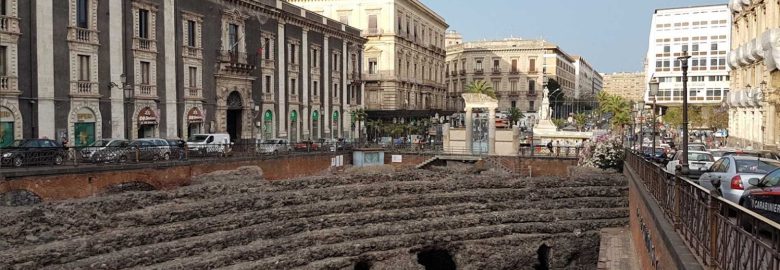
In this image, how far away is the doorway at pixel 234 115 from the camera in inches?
1813

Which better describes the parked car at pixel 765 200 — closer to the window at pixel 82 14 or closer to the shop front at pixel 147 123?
the window at pixel 82 14

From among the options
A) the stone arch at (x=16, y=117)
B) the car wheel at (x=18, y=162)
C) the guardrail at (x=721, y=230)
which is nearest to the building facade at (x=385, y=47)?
the stone arch at (x=16, y=117)

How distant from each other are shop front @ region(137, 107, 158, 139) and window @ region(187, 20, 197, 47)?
5.67 meters

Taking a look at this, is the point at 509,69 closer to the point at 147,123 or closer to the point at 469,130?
the point at 469,130

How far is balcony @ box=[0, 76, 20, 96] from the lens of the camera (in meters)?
28.9

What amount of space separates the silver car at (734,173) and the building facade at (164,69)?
26.1 m

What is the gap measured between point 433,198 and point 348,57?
133 feet

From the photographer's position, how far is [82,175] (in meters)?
24.7

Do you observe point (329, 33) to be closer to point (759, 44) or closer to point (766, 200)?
point (759, 44)

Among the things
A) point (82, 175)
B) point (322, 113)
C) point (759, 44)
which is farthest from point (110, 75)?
point (759, 44)

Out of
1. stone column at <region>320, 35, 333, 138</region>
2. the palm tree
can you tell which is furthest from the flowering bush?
the palm tree

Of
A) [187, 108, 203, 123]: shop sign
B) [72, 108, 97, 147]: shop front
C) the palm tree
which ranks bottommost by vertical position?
[72, 108, 97, 147]: shop front

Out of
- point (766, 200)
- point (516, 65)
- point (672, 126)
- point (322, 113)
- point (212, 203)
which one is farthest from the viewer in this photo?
point (516, 65)

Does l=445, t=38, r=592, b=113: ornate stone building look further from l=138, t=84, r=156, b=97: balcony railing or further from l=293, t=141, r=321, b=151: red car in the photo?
l=138, t=84, r=156, b=97: balcony railing
